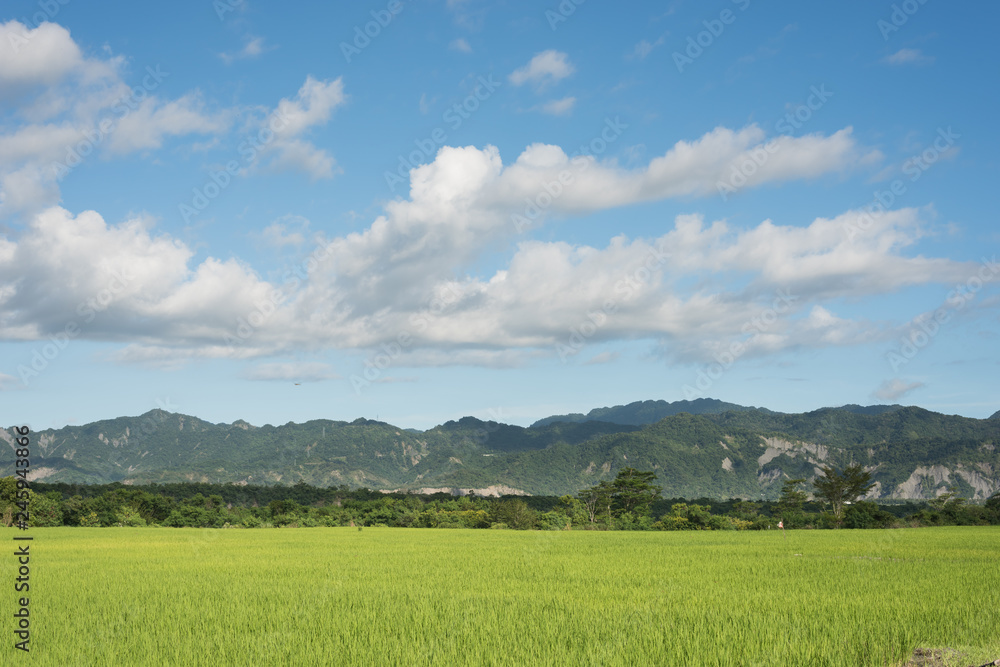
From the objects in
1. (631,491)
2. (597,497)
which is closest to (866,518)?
(631,491)

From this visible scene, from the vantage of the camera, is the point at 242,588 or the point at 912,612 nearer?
the point at 912,612

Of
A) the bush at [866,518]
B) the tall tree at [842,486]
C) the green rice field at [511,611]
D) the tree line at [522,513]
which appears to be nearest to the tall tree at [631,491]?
the tree line at [522,513]

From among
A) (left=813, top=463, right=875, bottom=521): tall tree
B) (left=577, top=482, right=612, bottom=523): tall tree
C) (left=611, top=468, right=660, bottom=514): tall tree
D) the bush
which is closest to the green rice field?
the bush

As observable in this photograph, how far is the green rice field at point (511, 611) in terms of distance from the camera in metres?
8.41

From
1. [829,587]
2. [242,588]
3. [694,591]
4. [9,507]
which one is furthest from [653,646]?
[9,507]

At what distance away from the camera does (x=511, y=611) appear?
37.2ft

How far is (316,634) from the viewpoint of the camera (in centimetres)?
985

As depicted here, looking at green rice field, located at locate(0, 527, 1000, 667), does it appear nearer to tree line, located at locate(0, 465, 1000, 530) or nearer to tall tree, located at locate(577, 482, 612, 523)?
tree line, located at locate(0, 465, 1000, 530)

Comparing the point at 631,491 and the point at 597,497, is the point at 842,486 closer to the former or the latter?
the point at 631,491

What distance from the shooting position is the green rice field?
841cm

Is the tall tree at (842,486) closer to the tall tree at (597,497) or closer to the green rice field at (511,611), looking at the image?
the tall tree at (597,497)

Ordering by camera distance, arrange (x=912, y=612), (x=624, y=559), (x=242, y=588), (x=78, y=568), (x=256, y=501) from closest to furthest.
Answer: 1. (x=912, y=612)
2. (x=242, y=588)
3. (x=78, y=568)
4. (x=624, y=559)
5. (x=256, y=501)

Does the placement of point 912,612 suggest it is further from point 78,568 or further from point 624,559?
point 78,568

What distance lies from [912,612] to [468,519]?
53.4 meters
